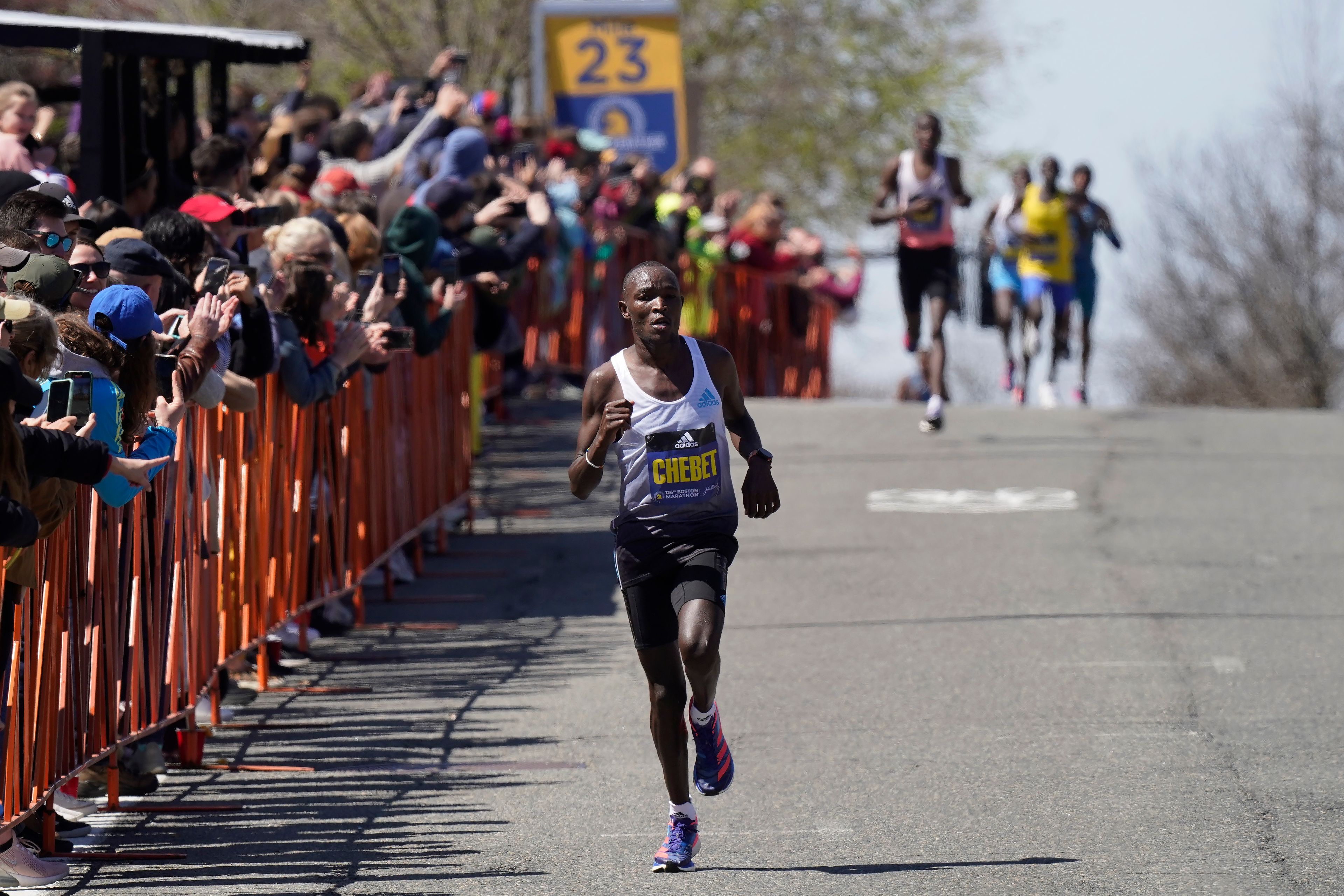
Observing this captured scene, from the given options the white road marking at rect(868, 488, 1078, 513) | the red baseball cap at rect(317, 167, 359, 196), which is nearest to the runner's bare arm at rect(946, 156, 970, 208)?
the white road marking at rect(868, 488, 1078, 513)

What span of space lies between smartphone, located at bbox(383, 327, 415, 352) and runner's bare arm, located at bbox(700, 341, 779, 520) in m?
2.69

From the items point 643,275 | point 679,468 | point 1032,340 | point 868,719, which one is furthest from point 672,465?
point 1032,340

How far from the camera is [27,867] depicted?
598cm

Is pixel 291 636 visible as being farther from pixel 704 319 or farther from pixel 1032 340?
pixel 1032 340

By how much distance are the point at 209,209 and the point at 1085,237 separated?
1285 cm

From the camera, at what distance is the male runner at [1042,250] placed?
1964cm

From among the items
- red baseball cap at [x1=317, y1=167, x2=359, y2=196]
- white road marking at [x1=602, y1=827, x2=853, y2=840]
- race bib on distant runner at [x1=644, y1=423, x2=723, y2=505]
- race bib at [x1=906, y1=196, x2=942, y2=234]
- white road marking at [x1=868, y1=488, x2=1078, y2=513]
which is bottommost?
white road marking at [x1=602, y1=827, x2=853, y2=840]

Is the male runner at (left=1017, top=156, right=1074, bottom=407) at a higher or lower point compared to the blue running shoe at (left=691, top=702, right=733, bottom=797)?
higher

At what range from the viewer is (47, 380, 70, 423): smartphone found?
18.6 feet

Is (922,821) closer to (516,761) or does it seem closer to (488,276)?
(516,761)

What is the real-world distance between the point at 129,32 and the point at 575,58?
12332 millimetres

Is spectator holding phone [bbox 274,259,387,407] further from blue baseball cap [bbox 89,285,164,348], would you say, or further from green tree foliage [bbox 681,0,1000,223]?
green tree foliage [bbox 681,0,1000,223]

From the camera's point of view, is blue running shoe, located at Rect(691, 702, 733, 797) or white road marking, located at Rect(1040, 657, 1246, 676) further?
white road marking, located at Rect(1040, 657, 1246, 676)

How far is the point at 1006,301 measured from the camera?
783 inches
